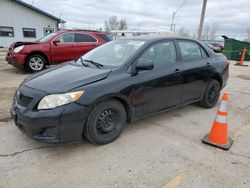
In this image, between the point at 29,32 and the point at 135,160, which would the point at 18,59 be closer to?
the point at 135,160

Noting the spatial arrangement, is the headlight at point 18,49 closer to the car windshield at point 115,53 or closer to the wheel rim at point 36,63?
the wheel rim at point 36,63

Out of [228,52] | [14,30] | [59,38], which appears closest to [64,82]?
[59,38]

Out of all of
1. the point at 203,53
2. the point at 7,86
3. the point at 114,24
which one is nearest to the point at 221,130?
the point at 203,53

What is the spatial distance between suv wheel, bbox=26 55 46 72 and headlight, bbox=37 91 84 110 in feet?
18.5

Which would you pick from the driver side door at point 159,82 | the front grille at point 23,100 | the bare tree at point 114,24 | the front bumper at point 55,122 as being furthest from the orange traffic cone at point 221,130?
the bare tree at point 114,24

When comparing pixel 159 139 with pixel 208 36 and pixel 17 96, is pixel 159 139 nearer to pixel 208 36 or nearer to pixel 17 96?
pixel 17 96

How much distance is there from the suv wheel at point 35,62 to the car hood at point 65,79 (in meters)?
4.81

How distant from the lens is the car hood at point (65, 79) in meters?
2.70

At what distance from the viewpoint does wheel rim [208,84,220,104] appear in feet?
15.3

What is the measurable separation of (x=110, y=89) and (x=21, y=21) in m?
21.0

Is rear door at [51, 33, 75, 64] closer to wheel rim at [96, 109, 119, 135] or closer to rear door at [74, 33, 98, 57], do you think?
rear door at [74, 33, 98, 57]

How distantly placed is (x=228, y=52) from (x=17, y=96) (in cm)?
1763

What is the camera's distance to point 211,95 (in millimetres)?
4719

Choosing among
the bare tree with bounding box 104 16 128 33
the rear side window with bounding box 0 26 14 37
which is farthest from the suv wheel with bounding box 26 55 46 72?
the bare tree with bounding box 104 16 128 33
